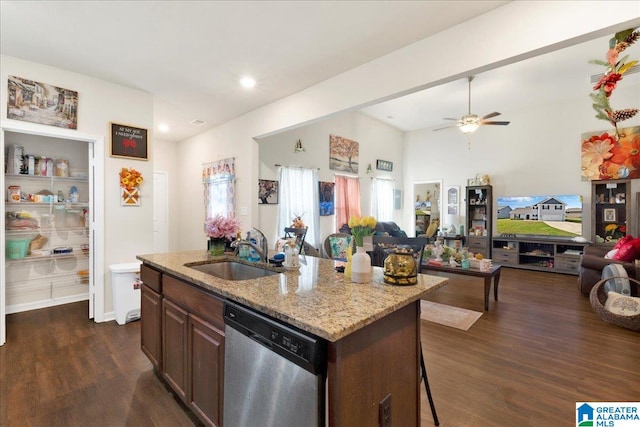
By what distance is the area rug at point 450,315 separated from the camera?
128 inches

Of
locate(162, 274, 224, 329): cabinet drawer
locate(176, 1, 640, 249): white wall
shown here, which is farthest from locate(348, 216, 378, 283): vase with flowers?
locate(176, 1, 640, 249): white wall

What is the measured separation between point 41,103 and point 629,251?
703 centimetres

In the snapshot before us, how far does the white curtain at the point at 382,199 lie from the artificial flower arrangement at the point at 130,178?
5.13m

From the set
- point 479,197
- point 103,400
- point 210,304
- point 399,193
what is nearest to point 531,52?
point 210,304

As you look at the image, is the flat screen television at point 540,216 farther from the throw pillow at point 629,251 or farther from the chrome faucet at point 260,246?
the chrome faucet at point 260,246

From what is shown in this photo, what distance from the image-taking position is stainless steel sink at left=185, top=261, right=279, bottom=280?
7.01 feet

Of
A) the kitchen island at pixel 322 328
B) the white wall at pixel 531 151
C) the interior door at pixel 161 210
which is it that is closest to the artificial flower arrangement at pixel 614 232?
the white wall at pixel 531 151

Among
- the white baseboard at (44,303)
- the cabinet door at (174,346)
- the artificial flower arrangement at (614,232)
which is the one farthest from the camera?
the artificial flower arrangement at (614,232)

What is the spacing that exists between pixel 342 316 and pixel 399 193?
7.65 metres

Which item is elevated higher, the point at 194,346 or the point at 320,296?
the point at 320,296

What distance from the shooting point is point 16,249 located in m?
3.62

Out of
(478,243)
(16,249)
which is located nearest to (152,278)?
(16,249)

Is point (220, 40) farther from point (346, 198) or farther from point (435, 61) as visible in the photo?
point (346, 198)

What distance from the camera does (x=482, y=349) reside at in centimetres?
269
